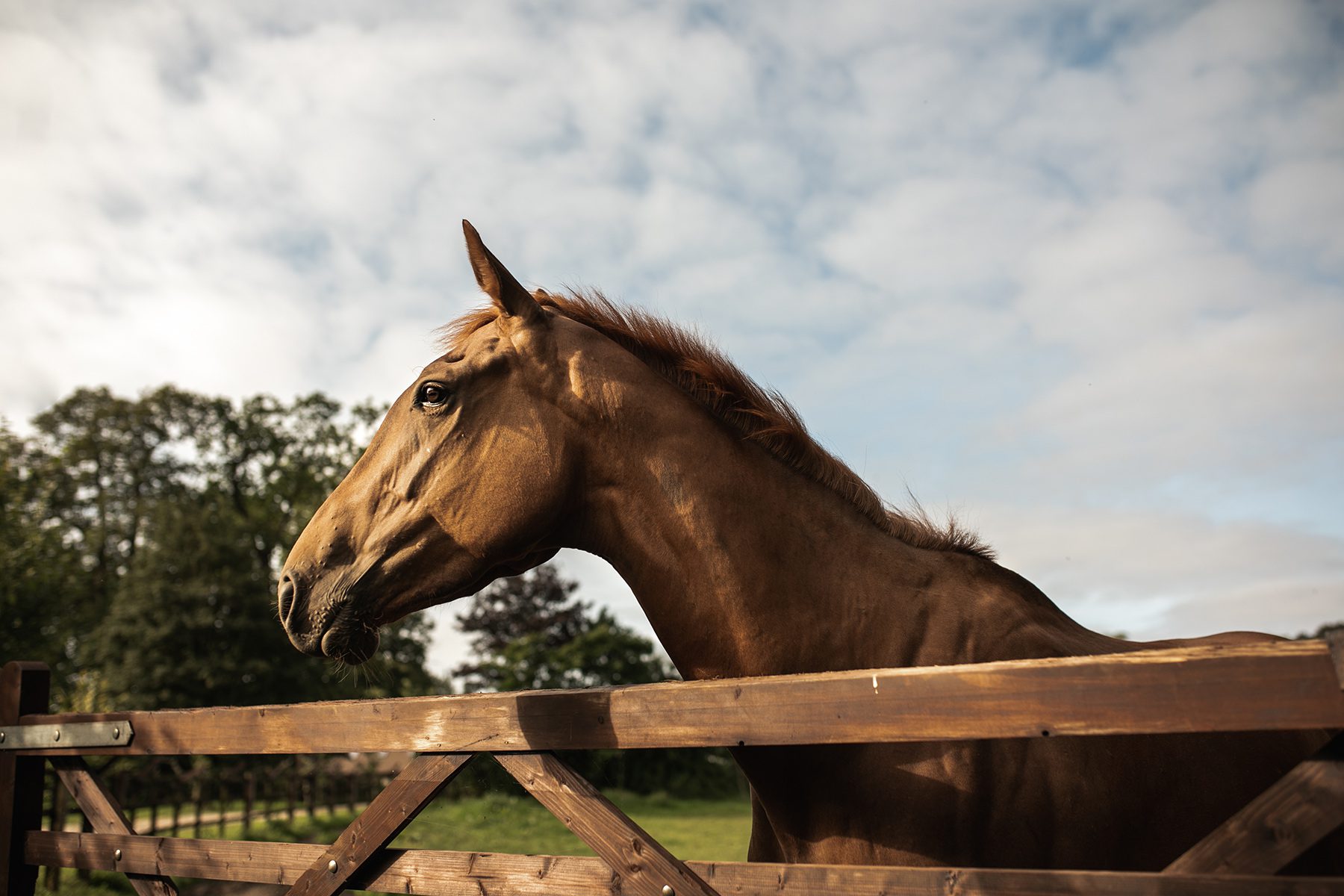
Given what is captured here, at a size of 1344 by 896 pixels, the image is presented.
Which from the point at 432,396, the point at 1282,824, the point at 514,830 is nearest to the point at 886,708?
the point at 1282,824

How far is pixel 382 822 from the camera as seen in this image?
2.43 metres

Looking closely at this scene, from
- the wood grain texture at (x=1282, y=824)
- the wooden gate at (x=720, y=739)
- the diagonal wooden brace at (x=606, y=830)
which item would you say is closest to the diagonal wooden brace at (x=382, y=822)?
the wooden gate at (x=720, y=739)

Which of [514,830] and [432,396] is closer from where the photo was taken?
[432,396]

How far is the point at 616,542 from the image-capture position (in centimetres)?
267

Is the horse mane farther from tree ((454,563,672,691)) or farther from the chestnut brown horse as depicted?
tree ((454,563,672,691))

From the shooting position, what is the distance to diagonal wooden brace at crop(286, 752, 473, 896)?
234cm

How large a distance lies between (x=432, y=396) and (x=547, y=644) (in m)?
31.6

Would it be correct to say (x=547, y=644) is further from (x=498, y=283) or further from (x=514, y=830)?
(x=498, y=283)

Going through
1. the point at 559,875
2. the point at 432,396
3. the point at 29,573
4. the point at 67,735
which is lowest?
the point at 559,875

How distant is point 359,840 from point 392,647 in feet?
102

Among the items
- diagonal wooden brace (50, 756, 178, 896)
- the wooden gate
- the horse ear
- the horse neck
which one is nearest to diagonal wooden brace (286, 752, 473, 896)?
the wooden gate

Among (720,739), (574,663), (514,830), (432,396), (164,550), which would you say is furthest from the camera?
(574,663)

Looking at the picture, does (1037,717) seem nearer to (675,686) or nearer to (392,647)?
(675,686)

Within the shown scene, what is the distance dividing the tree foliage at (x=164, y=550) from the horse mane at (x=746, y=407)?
54.7 feet
